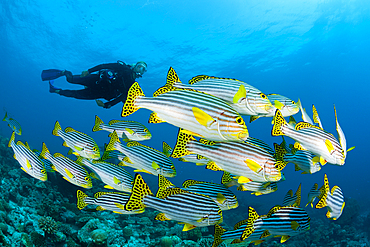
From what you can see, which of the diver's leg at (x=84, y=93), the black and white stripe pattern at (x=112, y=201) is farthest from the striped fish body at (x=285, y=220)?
the diver's leg at (x=84, y=93)

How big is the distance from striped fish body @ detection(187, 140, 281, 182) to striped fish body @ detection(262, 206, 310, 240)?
1.08 meters

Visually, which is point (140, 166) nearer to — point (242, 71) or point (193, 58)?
point (193, 58)

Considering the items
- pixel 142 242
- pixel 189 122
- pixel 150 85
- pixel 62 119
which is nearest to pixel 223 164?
pixel 189 122

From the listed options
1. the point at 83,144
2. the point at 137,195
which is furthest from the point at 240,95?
the point at 83,144

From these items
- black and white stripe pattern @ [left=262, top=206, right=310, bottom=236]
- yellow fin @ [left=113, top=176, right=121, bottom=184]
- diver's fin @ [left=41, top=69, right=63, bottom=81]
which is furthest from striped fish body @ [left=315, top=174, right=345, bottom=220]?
diver's fin @ [left=41, top=69, right=63, bottom=81]

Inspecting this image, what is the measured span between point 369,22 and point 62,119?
414ft

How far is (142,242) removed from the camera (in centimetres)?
A: 621

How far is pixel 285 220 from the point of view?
9.97 feet

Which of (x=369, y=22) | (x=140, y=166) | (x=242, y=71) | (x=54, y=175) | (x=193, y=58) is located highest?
(x=369, y=22)

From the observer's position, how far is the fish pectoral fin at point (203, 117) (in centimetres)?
177

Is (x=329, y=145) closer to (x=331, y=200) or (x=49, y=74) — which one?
(x=331, y=200)

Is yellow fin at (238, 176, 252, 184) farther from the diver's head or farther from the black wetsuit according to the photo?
the diver's head

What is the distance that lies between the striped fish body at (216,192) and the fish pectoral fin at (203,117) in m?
1.89

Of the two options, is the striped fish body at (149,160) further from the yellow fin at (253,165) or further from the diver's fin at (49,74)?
the diver's fin at (49,74)
